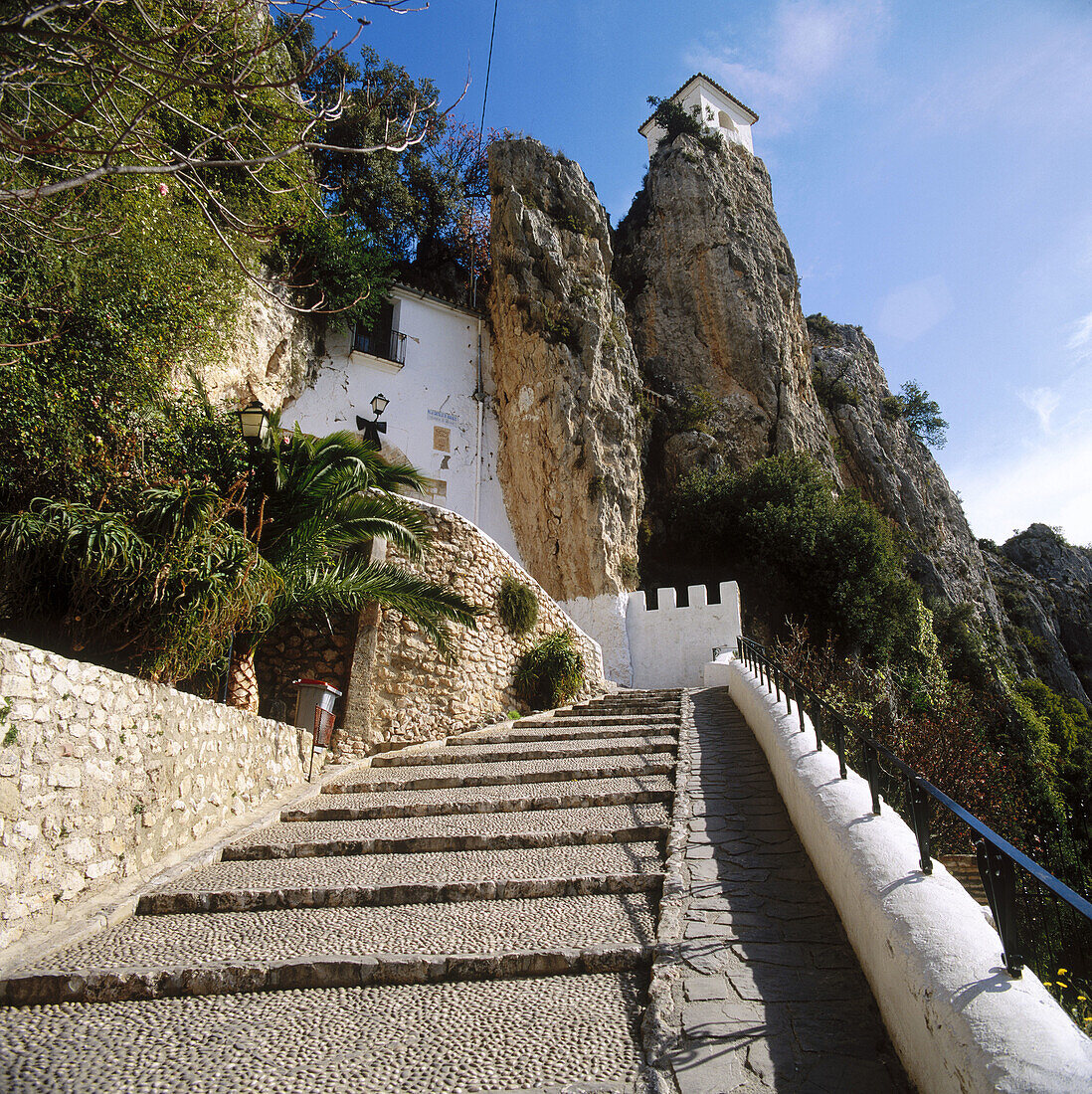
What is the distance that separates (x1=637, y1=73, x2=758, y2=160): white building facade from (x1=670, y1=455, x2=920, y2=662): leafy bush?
56.0ft

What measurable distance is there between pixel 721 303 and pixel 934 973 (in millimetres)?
23830

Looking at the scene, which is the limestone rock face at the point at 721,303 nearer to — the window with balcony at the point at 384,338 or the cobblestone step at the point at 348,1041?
the window with balcony at the point at 384,338

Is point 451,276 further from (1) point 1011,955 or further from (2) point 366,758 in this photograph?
(1) point 1011,955

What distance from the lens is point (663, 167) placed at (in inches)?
1016

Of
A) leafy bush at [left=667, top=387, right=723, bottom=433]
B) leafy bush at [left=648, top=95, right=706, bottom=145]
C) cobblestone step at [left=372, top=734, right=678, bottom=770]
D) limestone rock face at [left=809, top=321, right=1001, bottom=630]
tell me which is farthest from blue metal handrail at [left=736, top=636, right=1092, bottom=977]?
leafy bush at [left=648, top=95, right=706, bottom=145]

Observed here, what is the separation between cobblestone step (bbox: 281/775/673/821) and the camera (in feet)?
16.8

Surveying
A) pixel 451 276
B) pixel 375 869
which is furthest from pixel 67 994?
pixel 451 276

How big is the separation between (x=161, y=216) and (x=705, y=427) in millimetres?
15317

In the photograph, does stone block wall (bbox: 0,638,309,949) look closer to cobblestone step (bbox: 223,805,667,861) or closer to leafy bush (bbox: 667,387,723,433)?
cobblestone step (bbox: 223,805,667,861)

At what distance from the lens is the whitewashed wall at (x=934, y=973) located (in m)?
1.58

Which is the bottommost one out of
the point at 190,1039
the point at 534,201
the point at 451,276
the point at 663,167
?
the point at 190,1039

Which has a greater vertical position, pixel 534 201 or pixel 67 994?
pixel 534 201

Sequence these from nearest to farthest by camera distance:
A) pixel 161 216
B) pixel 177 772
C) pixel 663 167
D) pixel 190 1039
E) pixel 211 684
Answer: pixel 190 1039 < pixel 177 772 < pixel 211 684 < pixel 161 216 < pixel 663 167

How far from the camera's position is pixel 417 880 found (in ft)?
12.4
